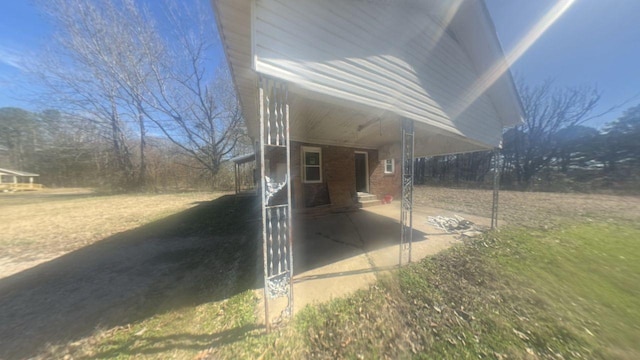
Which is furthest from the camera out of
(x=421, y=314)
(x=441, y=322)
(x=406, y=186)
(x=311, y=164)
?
(x=311, y=164)

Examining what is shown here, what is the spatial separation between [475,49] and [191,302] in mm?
7655

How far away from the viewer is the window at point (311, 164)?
7.92 metres

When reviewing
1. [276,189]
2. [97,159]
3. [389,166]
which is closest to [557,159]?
[389,166]

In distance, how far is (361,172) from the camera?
988 centimetres

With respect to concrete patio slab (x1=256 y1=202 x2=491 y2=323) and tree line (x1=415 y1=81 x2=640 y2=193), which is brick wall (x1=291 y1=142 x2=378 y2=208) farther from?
tree line (x1=415 y1=81 x2=640 y2=193)

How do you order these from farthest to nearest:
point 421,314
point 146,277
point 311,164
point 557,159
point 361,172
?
point 557,159 → point 361,172 → point 311,164 → point 146,277 → point 421,314

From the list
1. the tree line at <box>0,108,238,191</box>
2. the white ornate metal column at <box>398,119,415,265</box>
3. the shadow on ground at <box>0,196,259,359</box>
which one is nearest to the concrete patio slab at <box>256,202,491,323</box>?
the white ornate metal column at <box>398,119,415,265</box>

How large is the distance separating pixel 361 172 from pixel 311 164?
3.00 meters

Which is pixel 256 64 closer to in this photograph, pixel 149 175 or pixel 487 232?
pixel 487 232

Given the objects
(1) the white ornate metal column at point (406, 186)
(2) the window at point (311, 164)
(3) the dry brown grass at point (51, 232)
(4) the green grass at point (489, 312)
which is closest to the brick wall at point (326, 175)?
(2) the window at point (311, 164)

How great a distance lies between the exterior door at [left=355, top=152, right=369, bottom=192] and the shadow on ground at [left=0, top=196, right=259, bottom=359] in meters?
5.95

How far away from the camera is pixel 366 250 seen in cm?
446

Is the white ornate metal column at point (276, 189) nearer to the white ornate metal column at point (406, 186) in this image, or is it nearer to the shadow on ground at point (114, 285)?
the shadow on ground at point (114, 285)

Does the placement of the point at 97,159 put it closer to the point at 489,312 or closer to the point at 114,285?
the point at 114,285
